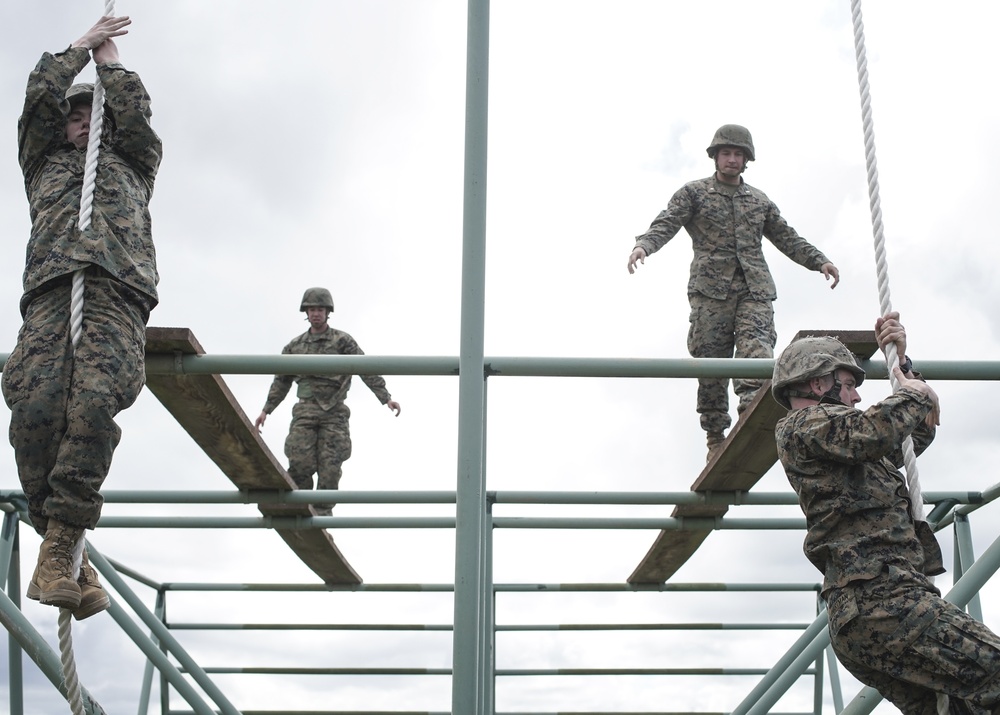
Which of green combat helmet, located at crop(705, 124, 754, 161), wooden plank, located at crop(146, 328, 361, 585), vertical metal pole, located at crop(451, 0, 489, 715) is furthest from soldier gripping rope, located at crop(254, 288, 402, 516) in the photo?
vertical metal pole, located at crop(451, 0, 489, 715)

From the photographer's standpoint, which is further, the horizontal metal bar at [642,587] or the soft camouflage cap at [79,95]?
the horizontal metal bar at [642,587]

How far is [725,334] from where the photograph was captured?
626cm

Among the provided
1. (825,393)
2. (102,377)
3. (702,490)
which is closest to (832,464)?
(825,393)

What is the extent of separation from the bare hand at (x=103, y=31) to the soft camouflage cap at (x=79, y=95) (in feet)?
0.51

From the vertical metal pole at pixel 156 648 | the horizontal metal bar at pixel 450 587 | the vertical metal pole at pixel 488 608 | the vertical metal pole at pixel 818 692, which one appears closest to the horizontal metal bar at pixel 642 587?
the horizontal metal bar at pixel 450 587

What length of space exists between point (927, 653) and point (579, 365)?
6.07ft

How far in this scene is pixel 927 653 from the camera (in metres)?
2.97

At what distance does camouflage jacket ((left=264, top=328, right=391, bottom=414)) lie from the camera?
851 centimetres

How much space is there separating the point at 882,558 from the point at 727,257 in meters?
3.44

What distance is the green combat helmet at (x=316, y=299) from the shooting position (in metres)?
8.66

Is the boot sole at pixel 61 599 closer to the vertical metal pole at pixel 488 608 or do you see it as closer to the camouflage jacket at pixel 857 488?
the camouflage jacket at pixel 857 488

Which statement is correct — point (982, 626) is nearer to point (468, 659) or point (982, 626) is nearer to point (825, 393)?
point (825, 393)

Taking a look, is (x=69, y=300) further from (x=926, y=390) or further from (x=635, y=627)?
(x=635, y=627)

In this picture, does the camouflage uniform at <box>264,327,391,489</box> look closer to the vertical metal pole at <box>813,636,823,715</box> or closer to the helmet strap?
the vertical metal pole at <box>813,636,823,715</box>
